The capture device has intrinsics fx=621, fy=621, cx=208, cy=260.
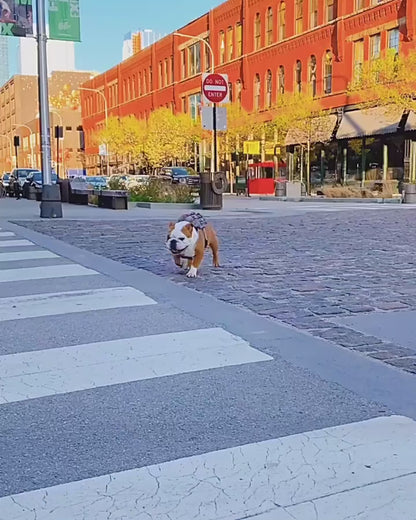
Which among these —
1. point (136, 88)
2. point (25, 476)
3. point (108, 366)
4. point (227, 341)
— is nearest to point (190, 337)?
point (227, 341)

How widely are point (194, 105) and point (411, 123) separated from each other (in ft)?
90.0

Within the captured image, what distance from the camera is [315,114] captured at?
36.6 metres

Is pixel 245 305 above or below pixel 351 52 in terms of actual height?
below

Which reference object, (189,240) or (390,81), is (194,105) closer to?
(390,81)

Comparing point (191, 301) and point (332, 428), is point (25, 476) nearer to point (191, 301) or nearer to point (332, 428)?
point (332, 428)

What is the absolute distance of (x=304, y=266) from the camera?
8250mm

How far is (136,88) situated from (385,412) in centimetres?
6778

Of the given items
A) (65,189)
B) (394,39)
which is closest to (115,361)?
(65,189)

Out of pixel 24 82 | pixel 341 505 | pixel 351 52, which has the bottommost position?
pixel 341 505

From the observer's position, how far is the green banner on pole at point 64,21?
1584cm

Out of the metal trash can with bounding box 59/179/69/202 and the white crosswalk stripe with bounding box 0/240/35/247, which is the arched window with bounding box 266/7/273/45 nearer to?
the metal trash can with bounding box 59/179/69/202

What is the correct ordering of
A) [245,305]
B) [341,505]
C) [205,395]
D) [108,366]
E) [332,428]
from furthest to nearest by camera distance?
[245,305]
[108,366]
[205,395]
[332,428]
[341,505]

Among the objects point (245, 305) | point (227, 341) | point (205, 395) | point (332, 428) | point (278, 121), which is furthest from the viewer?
point (278, 121)

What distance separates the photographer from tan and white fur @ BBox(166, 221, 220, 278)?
6.68m
